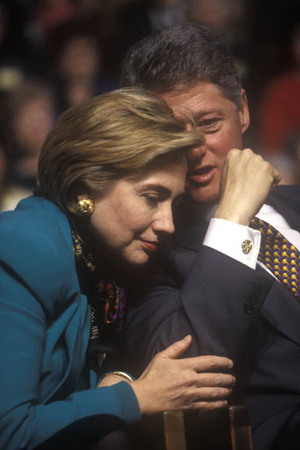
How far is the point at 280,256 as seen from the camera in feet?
2.99

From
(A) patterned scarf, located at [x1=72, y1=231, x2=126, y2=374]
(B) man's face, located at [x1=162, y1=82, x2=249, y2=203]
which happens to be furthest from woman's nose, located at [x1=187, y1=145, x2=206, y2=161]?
(A) patterned scarf, located at [x1=72, y1=231, x2=126, y2=374]

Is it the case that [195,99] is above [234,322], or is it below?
above

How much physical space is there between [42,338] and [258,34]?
918mm

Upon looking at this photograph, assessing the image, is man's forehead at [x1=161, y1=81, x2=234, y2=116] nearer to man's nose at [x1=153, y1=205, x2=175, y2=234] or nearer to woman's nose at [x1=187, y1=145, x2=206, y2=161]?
woman's nose at [x1=187, y1=145, x2=206, y2=161]

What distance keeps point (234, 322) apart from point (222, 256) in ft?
0.32

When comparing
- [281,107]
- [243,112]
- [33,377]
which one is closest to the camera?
[33,377]

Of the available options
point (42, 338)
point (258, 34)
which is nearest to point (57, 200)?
point (42, 338)

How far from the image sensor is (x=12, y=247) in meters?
0.73

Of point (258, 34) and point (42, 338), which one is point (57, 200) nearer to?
point (42, 338)

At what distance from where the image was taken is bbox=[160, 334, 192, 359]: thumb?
0.77 metres

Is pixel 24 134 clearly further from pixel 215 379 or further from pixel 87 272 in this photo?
pixel 215 379

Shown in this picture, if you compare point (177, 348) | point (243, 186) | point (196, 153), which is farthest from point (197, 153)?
point (177, 348)

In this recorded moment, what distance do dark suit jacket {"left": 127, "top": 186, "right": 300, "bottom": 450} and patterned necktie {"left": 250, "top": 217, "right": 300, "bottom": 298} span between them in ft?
0.06

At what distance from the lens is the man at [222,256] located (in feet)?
Answer: 2.61
